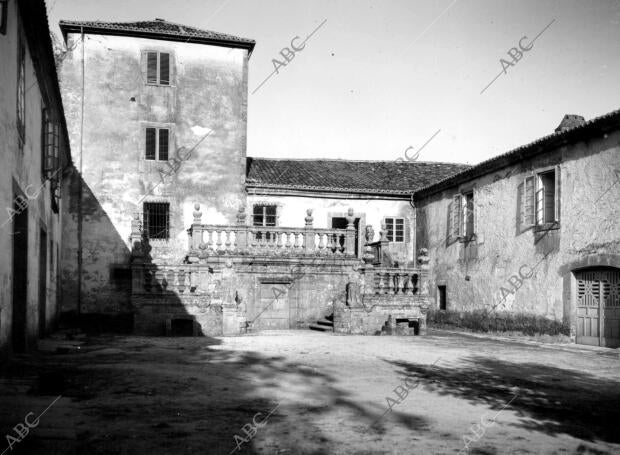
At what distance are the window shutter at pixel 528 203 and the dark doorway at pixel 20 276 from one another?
14.3 m

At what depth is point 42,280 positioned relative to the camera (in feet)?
47.6

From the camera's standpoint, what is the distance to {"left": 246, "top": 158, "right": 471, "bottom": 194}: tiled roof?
2588 centimetres

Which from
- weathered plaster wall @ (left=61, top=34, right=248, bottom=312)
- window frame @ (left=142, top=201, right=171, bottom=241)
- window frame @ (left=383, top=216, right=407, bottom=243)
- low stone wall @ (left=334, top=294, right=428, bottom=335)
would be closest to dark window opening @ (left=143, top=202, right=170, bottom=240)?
window frame @ (left=142, top=201, right=171, bottom=241)

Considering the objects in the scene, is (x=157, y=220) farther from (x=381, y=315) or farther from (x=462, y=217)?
(x=462, y=217)

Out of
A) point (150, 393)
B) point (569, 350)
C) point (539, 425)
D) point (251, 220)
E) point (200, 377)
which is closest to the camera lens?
point (539, 425)

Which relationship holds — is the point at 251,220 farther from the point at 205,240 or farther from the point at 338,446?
the point at 338,446

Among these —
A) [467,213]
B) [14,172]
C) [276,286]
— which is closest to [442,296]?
[467,213]

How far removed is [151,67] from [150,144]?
293 centimetres

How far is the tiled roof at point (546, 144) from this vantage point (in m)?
15.8

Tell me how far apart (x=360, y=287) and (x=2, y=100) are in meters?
13.4

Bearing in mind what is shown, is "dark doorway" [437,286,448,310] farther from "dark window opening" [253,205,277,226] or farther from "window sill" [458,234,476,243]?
"dark window opening" [253,205,277,226]

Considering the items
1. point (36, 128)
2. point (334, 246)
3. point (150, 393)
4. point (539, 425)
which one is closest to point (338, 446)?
point (539, 425)

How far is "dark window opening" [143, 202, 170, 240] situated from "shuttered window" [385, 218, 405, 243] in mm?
9424

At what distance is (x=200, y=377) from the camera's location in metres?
9.29
